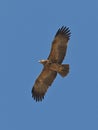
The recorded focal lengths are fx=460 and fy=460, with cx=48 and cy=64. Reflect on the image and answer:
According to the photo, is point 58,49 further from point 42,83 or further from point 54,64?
point 42,83

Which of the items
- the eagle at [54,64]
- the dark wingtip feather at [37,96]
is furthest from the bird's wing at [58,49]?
the dark wingtip feather at [37,96]

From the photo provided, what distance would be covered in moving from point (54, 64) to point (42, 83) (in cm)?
153

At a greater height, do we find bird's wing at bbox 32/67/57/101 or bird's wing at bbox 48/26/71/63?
bird's wing at bbox 48/26/71/63

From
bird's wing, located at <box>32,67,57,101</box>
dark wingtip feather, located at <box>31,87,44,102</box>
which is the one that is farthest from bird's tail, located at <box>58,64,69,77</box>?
dark wingtip feather, located at <box>31,87,44,102</box>

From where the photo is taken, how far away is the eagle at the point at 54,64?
21.6 meters

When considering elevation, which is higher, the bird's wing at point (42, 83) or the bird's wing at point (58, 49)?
the bird's wing at point (58, 49)

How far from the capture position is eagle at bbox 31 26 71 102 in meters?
21.6

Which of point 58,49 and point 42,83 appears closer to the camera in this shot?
point 58,49

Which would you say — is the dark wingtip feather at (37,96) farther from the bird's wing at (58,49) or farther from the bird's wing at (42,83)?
the bird's wing at (58,49)

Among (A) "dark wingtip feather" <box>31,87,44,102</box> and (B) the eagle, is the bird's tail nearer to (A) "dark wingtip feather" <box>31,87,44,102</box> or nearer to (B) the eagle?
(B) the eagle

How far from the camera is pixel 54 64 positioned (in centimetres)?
2177

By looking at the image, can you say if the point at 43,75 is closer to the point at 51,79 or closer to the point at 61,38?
the point at 51,79

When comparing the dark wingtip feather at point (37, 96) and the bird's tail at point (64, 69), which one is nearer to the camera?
the bird's tail at point (64, 69)

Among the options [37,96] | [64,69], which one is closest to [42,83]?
[37,96]
